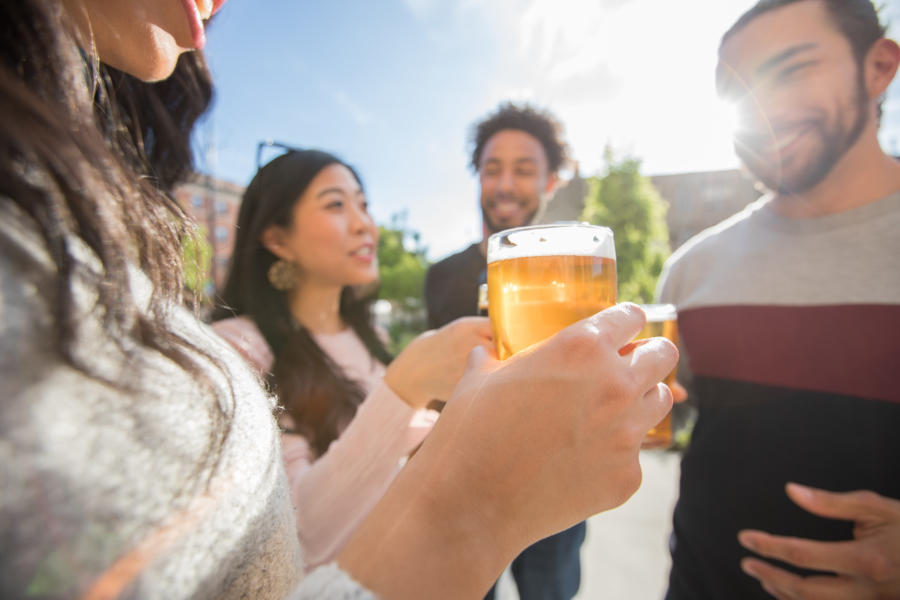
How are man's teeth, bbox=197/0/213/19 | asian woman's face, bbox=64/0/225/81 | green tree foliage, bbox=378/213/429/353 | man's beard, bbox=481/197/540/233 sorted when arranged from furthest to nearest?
green tree foliage, bbox=378/213/429/353
man's beard, bbox=481/197/540/233
man's teeth, bbox=197/0/213/19
asian woman's face, bbox=64/0/225/81

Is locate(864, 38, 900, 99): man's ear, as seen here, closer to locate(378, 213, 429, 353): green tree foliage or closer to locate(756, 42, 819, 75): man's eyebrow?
locate(756, 42, 819, 75): man's eyebrow

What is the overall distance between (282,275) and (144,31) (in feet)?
5.96

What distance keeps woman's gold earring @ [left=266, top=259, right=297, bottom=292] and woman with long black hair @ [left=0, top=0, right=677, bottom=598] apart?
185 centimetres

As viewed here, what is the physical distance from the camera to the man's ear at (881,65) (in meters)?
1.88

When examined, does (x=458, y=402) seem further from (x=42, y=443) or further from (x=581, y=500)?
(x=42, y=443)

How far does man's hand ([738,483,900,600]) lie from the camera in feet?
4.07

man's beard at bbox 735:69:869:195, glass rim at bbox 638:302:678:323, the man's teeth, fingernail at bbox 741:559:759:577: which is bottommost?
fingernail at bbox 741:559:759:577

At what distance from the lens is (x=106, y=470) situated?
41 cm

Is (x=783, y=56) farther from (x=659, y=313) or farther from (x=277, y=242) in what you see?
(x=277, y=242)

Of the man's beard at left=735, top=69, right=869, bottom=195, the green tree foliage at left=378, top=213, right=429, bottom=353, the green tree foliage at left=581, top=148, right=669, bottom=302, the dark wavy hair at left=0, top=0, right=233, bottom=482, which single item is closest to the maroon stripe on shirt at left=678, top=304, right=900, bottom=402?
the man's beard at left=735, top=69, right=869, bottom=195

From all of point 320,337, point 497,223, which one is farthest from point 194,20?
point 497,223

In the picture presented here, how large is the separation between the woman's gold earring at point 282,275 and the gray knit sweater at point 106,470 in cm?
217

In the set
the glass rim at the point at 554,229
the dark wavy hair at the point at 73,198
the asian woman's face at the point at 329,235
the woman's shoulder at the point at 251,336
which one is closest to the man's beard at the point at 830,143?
the glass rim at the point at 554,229

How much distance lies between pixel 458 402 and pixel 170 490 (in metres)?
0.42
